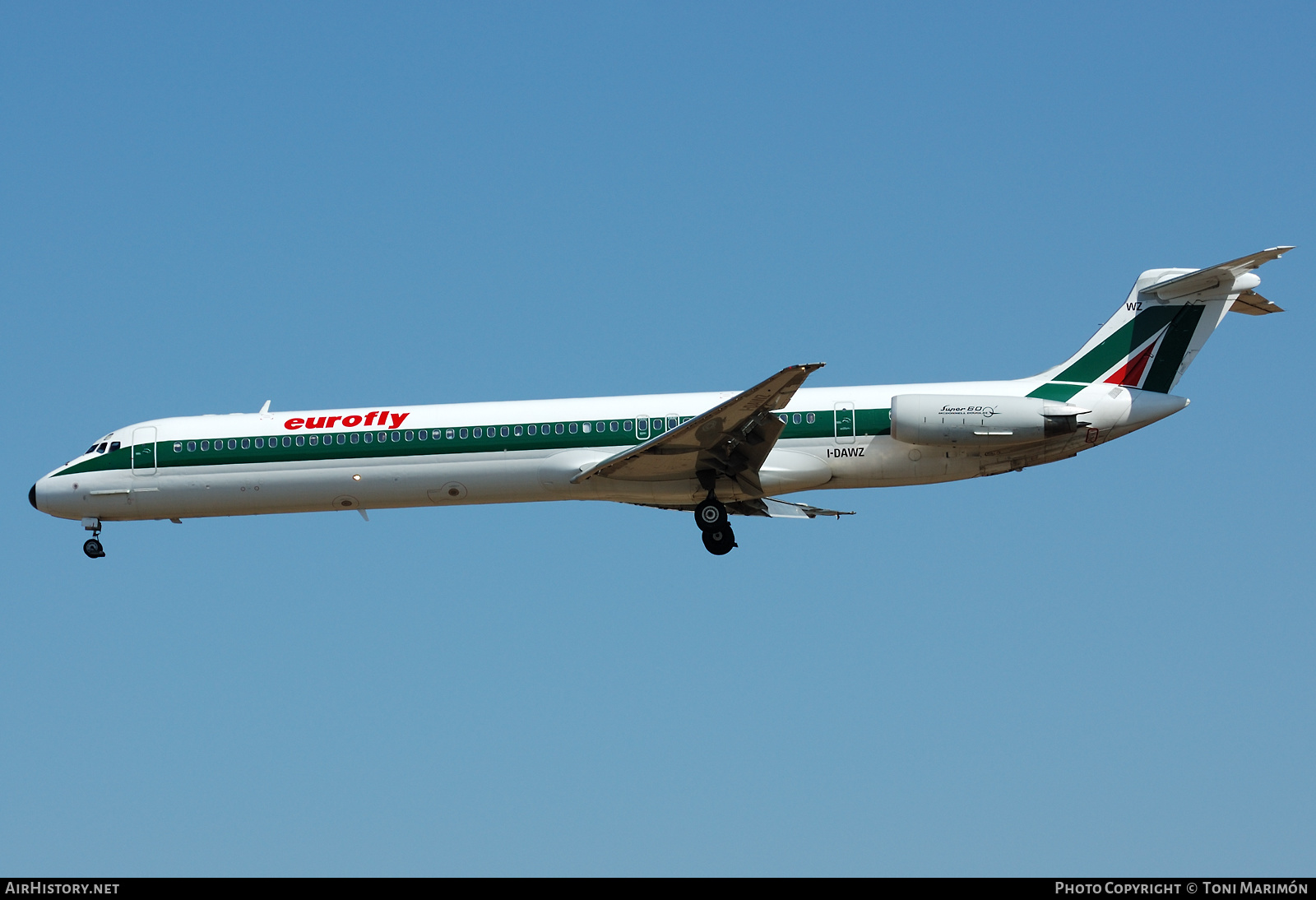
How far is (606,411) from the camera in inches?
1017

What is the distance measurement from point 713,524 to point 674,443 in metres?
2.05

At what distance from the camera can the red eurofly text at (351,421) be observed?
26.1 m

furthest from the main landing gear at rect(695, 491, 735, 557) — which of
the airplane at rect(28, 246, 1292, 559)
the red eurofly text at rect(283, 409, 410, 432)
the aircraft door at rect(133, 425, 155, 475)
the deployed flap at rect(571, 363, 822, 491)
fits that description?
the aircraft door at rect(133, 425, 155, 475)

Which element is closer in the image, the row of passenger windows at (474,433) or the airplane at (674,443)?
the airplane at (674,443)

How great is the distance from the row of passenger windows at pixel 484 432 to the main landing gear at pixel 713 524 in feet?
5.23

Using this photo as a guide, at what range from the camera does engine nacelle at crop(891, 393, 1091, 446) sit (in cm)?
2414

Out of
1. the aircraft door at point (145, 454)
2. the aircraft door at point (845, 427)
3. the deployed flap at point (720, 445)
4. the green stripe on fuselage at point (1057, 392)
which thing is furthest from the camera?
the aircraft door at point (145, 454)

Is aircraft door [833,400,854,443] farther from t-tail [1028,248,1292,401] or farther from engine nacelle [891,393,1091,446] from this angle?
t-tail [1028,248,1292,401]

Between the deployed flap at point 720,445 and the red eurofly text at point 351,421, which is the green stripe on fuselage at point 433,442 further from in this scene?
the deployed flap at point 720,445

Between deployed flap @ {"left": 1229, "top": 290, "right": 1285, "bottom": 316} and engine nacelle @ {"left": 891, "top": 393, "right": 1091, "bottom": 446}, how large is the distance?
3.83 metres

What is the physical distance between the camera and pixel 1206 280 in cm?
2520

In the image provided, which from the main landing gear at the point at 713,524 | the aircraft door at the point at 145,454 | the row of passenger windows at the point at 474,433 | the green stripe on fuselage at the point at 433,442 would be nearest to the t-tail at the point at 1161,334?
the green stripe on fuselage at the point at 433,442
